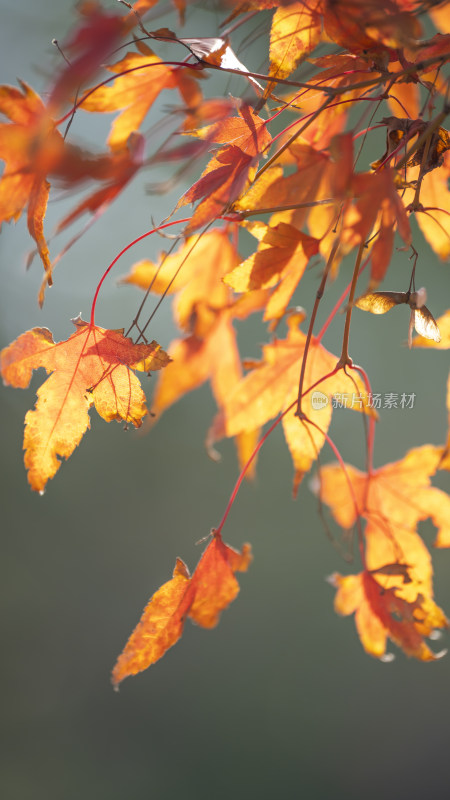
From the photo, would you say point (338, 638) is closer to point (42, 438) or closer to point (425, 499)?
point (425, 499)

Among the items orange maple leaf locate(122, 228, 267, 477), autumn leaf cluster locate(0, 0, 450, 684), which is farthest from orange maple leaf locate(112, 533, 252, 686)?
orange maple leaf locate(122, 228, 267, 477)

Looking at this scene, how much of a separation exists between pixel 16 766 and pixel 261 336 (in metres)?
1.97

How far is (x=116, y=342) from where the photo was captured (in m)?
0.36

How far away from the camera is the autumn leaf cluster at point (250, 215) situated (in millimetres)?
263

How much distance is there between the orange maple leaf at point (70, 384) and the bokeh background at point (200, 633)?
6.31 feet

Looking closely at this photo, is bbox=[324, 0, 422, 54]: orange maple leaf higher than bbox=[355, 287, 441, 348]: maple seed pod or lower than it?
higher

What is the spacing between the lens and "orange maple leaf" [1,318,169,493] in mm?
359

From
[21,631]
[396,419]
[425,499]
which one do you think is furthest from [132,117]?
[21,631]

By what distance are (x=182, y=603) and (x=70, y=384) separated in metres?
0.16

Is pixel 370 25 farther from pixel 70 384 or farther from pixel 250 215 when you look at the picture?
pixel 70 384

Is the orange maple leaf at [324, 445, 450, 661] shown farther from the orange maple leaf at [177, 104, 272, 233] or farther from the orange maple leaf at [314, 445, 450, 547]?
the orange maple leaf at [177, 104, 272, 233]

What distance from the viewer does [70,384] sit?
380 millimetres

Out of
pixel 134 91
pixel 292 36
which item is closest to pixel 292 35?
pixel 292 36

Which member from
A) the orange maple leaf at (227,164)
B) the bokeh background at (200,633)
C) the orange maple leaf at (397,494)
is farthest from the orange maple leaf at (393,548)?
the bokeh background at (200,633)
